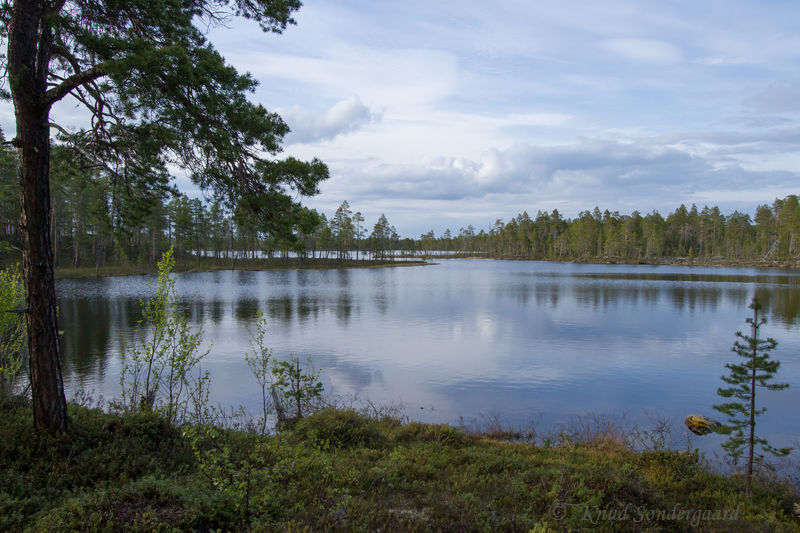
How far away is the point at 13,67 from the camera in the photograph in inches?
240

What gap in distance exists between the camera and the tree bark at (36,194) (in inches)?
246

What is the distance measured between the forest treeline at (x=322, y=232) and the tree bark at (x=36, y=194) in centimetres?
151

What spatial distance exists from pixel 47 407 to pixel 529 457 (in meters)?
8.23

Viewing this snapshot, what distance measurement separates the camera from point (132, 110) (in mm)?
7105

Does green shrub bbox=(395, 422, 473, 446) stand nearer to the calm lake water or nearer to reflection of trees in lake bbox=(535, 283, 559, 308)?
the calm lake water

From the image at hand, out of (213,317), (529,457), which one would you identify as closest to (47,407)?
(529,457)

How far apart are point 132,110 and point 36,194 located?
1.88m

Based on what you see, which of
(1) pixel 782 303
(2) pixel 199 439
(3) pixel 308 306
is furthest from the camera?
(1) pixel 782 303

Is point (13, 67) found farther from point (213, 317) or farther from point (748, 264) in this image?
point (748, 264)

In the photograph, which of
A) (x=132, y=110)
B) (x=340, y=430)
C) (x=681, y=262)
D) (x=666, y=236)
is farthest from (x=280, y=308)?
(x=666, y=236)

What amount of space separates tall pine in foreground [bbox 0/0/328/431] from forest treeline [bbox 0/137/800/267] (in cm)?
72

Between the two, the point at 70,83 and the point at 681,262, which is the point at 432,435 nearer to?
the point at 70,83

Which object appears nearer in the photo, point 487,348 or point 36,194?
point 36,194

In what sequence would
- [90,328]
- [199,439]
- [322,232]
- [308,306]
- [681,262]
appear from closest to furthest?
[199,439] → [90,328] → [308,306] → [322,232] → [681,262]
